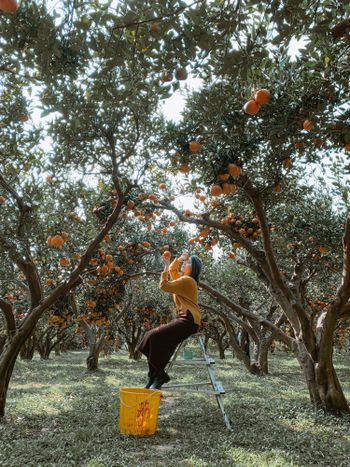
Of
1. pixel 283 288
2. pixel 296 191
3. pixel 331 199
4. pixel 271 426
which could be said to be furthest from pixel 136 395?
pixel 331 199

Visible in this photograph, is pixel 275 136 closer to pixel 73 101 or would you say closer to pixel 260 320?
pixel 73 101

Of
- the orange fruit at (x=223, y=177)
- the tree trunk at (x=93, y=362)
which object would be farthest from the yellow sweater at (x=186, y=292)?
the tree trunk at (x=93, y=362)

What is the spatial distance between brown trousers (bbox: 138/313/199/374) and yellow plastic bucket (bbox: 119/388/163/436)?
35 cm

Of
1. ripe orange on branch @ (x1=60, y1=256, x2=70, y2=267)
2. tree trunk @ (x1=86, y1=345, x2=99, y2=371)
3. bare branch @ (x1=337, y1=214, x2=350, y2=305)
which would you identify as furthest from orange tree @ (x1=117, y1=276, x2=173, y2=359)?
bare branch @ (x1=337, y1=214, x2=350, y2=305)

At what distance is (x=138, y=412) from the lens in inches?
197

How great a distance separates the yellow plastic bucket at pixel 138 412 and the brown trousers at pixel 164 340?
1.16 feet

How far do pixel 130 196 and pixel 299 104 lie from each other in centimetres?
332

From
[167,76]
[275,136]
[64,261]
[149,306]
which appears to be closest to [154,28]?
[167,76]

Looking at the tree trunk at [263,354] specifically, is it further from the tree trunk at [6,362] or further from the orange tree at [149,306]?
the tree trunk at [6,362]

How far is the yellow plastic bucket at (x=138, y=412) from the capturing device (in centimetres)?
496

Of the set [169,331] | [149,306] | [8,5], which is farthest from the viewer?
[149,306]

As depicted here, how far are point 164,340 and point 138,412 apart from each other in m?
0.93

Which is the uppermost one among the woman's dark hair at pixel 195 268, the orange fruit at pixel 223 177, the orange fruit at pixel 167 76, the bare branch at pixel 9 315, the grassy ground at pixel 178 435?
→ the orange fruit at pixel 167 76

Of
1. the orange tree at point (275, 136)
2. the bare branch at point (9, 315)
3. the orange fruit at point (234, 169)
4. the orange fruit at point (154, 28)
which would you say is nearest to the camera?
the orange fruit at point (154, 28)
